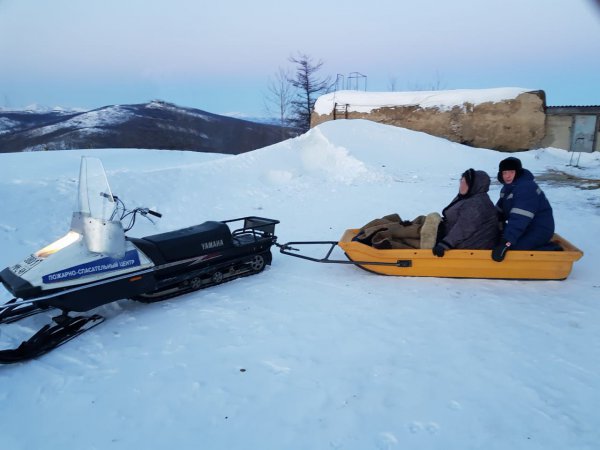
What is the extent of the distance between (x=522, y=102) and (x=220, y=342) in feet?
52.1

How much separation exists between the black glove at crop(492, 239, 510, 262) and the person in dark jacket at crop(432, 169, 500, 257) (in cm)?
19

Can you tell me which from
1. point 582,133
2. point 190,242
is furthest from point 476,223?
point 582,133

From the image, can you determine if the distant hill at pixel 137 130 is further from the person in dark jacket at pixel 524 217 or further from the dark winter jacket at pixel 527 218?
the dark winter jacket at pixel 527 218

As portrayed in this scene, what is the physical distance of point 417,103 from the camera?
1722 centimetres

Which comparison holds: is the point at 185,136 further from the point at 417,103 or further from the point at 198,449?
the point at 198,449

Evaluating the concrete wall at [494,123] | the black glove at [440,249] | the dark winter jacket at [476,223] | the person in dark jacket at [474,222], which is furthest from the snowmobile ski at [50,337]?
the concrete wall at [494,123]

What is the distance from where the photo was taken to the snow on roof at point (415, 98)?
1591 centimetres

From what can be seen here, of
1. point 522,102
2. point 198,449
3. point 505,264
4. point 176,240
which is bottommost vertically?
point 198,449

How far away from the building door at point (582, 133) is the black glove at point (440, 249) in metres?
14.1

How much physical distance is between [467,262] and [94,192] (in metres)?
3.85

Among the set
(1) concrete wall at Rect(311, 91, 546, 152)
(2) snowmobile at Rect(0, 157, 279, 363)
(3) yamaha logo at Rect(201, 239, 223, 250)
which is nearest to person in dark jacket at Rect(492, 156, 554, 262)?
(3) yamaha logo at Rect(201, 239, 223, 250)

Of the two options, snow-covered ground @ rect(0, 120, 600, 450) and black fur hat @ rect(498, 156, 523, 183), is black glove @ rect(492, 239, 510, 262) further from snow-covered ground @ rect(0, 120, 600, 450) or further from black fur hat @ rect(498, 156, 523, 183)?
black fur hat @ rect(498, 156, 523, 183)

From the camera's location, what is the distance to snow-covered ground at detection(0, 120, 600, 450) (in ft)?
8.20

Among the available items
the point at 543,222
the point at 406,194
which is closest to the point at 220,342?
the point at 543,222
